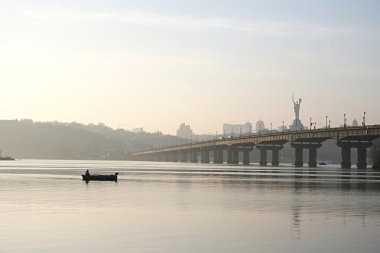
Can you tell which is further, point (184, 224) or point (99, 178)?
point (99, 178)

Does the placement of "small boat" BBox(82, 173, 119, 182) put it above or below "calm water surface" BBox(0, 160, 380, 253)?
above

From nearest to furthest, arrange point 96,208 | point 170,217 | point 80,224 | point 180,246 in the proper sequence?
point 180,246, point 80,224, point 170,217, point 96,208

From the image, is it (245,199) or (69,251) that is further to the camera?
(245,199)

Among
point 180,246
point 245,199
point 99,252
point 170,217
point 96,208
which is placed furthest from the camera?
point 245,199

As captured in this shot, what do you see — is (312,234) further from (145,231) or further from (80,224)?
(80,224)

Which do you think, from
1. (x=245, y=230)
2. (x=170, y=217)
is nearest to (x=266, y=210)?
(x=170, y=217)

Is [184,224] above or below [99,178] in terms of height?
below

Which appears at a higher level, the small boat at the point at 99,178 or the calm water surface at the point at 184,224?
the small boat at the point at 99,178

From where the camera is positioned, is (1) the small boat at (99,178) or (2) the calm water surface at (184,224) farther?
(1) the small boat at (99,178)

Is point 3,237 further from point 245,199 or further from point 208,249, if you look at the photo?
point 245,199

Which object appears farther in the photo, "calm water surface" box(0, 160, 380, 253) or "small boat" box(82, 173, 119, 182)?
"small boat" box(82, 173, 119, 182)

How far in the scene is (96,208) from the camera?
5988 centimetres

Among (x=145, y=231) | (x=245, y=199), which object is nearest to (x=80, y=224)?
(x=145, y=231)

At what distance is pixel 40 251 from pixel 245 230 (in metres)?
14.0
